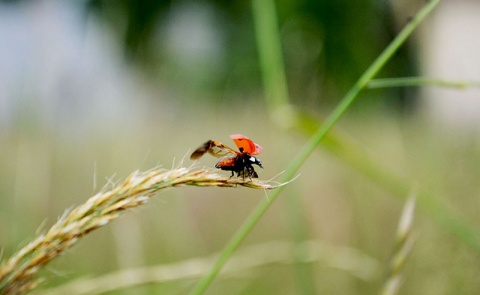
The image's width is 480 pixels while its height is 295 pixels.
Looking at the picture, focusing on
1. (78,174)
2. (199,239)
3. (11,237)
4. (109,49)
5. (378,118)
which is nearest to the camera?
(11,237)

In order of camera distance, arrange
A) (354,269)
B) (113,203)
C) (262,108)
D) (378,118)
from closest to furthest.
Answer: (113,203) < (354,269) < (378,118) < (262,108)

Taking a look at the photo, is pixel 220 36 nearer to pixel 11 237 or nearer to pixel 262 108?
pixel 262 108

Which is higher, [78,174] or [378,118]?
[378,118]

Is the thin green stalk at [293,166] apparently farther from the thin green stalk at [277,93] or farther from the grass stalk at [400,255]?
the thin green stalk at [277,93]

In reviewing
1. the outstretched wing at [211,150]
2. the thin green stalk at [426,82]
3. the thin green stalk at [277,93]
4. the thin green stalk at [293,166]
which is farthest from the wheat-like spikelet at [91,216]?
the thin green stalk at [277,93]

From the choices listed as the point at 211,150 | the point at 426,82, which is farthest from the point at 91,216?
the point at 426,82

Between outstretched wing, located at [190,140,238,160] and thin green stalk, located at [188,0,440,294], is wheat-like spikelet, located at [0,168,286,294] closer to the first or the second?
outstretched wing, located at [190,140,238,160]

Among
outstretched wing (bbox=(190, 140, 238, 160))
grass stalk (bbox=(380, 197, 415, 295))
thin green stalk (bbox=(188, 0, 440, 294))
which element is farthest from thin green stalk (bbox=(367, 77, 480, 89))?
outstretched wing (bbox=(190, 140, 238, 160))

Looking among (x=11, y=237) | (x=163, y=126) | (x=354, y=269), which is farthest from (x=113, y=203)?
(x=163, y=126)

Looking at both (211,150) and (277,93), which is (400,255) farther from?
(277,93)
